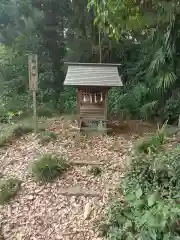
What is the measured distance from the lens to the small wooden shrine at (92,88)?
4121mm

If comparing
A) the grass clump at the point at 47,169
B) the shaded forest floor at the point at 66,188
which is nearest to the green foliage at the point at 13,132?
the shaded forest floor at the point at 66,188

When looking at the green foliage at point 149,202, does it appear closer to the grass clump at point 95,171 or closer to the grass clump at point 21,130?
the grass clump at point 95,171

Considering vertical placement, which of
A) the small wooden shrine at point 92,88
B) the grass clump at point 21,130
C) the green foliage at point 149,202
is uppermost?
the small wooden shrine at point 92,88

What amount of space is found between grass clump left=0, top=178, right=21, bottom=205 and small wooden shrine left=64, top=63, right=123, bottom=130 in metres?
1.68

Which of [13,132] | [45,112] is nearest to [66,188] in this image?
[13,132]

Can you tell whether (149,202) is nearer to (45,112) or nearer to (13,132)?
(13,132)

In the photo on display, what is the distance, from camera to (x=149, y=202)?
90.7 inches

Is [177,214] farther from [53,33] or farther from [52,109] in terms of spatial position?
[53,33]

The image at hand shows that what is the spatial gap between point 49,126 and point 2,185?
1994mm

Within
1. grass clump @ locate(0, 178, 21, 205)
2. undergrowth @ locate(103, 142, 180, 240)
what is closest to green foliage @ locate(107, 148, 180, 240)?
undergrowth @ locate(103, 142, 180, 240)

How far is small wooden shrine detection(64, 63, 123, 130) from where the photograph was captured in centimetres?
412

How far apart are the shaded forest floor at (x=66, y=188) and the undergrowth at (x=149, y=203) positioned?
21 cm

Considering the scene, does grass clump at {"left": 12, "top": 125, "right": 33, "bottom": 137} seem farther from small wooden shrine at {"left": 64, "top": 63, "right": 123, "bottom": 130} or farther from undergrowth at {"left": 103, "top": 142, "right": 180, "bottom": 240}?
undergrowth at {"left": 103, "top": 142, "right": 180, "bottom": 240}

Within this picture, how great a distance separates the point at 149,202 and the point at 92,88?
241 cm
